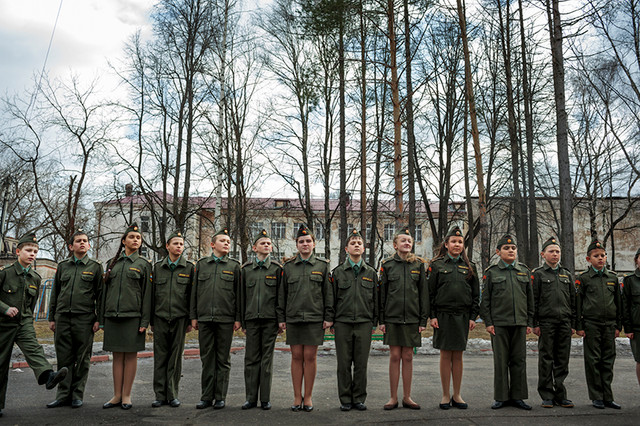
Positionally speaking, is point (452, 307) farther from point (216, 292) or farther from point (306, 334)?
point (216, 292)

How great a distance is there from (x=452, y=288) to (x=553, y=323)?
1426mm

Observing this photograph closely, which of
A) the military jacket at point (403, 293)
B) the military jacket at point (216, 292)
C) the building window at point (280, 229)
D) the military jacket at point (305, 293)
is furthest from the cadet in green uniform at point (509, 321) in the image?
the building window at point (280, 229)

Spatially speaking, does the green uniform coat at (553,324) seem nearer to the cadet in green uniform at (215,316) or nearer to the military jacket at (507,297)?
the military jacket at (507,297)

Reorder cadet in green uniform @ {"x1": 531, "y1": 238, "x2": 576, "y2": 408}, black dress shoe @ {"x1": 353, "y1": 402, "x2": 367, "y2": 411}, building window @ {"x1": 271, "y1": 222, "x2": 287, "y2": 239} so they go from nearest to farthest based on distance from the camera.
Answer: black dress shoe @ {"x1": 353, "y1": 402, "x2": 367, "y2": 411}
cadet in green uniform @ {"x1": 531, "y1": 238, "x2": 576, "y2": 408}
building window @ {"x1": 271, "y1": 222, "x2": 287, "y2": 239}

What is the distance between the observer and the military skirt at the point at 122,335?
609 centimetres

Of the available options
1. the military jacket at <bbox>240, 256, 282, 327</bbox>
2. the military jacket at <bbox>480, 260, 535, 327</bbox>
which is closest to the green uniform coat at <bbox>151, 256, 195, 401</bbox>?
the military jacket at <bbox>240, 256, 282, 327</bbox>

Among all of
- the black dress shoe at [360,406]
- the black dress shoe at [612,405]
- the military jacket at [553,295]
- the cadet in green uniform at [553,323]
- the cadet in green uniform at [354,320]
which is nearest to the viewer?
the black dress shoe at [360,406]

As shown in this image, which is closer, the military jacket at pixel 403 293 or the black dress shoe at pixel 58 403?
the black dress shoe at pixel 58 403

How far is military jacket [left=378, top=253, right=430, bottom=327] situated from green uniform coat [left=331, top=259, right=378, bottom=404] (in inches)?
5.8

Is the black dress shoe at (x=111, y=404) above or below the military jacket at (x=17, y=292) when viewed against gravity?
below

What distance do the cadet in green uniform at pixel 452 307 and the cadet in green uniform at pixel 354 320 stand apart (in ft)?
2.58

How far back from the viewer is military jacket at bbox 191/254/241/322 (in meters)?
6.27

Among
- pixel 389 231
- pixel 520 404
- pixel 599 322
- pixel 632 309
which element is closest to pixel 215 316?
pixel 520 404

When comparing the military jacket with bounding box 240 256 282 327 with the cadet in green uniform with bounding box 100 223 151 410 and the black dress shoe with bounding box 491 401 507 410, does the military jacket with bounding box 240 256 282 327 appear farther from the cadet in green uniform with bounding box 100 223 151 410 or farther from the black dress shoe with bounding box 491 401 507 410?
the black dress shoe with bounding box 491 401 507 410
